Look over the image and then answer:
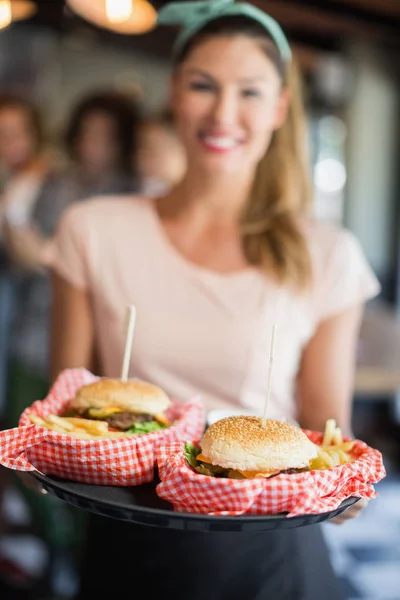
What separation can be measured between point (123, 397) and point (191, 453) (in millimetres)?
208

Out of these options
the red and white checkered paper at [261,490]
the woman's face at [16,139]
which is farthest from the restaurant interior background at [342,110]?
the red and white checkered paper at [261,490]

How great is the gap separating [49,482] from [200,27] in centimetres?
103

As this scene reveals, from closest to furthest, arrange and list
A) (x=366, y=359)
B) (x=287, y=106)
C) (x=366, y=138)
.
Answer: (x=287, y=106), (x=366, y=359), (x=366, y=138)

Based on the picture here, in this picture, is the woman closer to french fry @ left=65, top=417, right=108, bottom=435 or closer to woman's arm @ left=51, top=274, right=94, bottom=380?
woman's arm @ left=51, top=274, right=94, bottom=380

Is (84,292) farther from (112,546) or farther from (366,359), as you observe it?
(366,359)

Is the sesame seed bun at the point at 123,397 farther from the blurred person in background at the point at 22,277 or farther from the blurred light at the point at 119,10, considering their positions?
the blurred person in background at the point at 22,277

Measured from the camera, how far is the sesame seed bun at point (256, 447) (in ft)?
3.53

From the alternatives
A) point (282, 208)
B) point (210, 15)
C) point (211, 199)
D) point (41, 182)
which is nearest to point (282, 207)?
point (282, 208)

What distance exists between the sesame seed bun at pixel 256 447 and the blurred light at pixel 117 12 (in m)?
1.06

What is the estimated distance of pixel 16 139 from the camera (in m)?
4.48

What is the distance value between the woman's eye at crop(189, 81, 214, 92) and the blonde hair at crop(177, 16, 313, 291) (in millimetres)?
144

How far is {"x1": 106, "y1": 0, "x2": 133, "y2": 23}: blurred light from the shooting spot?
65.9 inches

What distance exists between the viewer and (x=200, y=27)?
1.60 m

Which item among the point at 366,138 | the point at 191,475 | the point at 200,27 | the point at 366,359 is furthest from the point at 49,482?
the point at 366,138
